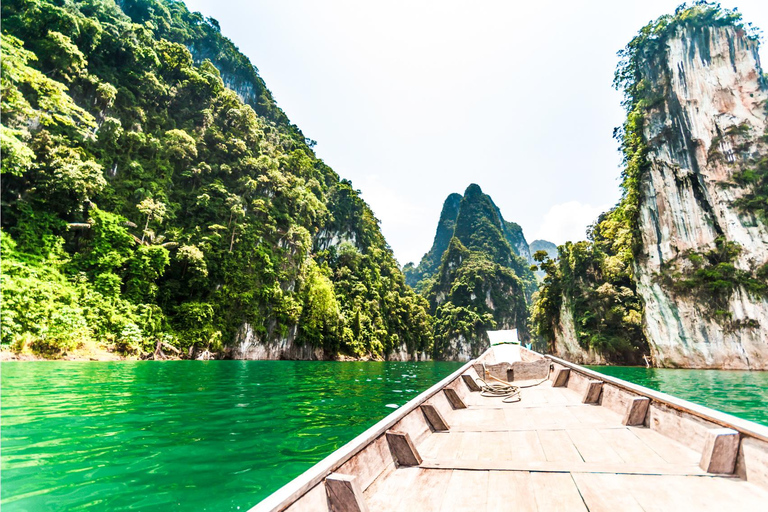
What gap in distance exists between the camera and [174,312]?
73.8 ft

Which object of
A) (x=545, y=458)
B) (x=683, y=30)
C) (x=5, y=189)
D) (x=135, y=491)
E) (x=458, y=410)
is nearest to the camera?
(x=545, y=458)

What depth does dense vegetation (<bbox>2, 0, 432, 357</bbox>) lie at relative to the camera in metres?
16.1

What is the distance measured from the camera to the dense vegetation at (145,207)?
16.1 m

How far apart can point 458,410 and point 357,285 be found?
36.3m

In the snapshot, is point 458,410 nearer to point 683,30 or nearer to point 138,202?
point 138,202

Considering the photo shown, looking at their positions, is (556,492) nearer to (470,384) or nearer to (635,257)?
(470,384)

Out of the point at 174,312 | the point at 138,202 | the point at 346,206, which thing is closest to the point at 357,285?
the point at 346,206

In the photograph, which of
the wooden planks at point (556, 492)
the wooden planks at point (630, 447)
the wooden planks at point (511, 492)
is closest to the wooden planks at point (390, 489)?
the wooden planks at point (511, 492)

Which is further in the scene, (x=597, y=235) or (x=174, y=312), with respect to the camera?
(x=597, y=235)

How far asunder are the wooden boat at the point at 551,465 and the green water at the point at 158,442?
1.38 metres

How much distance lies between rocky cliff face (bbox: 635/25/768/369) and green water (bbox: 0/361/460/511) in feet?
84.6

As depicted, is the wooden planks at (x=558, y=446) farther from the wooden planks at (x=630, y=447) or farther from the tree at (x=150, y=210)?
the tree at (x=150, y=210)

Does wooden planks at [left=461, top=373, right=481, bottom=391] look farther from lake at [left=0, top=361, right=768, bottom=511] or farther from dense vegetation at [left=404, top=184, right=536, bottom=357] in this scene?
dense vegetation at [left=404, top=184, right=536, bottom=357]

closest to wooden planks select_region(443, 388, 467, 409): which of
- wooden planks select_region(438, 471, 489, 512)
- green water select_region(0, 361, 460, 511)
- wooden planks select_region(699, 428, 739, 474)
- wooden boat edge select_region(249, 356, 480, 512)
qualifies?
green water select_region(0, 361, 460, 511)
